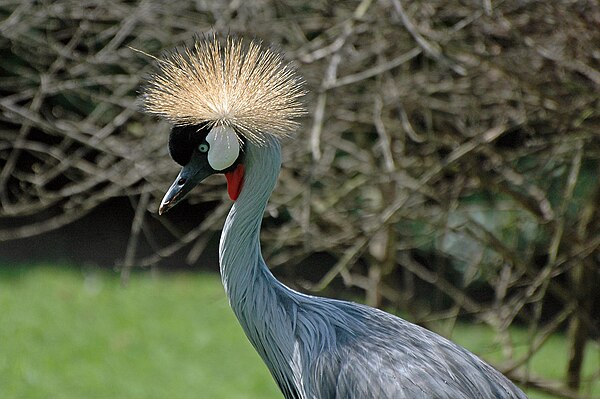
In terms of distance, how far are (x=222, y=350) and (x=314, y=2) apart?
2.64 meters

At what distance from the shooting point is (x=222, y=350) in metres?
5.86

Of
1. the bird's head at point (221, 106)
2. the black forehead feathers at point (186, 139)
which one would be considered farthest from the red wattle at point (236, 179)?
the black forehead feathers at point (186, 139)

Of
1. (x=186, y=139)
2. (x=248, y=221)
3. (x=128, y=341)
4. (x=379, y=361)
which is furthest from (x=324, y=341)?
(x=128, y=341)

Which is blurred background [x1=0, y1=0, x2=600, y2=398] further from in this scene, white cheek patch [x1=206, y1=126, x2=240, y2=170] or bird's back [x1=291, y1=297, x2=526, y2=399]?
bird's back [x1=291, y1=297, x2=526, y2=399]

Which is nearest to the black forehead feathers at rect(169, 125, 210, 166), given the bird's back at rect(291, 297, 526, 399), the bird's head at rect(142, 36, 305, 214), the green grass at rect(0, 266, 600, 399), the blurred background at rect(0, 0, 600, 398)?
the bird's head at rect(142, 36, 305, 214)

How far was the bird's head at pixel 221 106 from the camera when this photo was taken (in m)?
2.63

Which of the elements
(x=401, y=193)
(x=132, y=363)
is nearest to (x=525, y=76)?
(x=401, y=193)

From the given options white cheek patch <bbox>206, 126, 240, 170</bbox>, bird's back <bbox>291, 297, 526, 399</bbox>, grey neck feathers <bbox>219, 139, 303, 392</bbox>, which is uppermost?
white cheek patch <bbox>206, 126, 240, 170</bbox>

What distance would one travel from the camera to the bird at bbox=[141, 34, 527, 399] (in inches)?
102

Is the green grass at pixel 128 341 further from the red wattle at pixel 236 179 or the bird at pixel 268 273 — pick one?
the red wattle at pixel 236 179

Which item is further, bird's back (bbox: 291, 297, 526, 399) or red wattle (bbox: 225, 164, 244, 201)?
red wattle (bbox: 225, 164, 244, 201)

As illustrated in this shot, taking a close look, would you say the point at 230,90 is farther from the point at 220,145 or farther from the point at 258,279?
the point at 258,279

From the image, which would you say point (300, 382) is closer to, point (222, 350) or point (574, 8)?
point (574, 8)

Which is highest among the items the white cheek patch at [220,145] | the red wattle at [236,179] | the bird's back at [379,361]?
the white cheek patch at [220,145]
